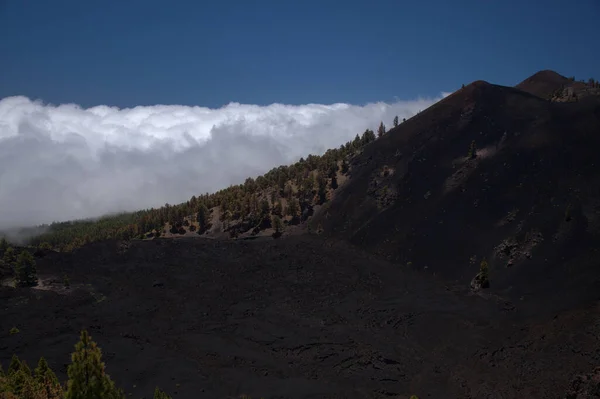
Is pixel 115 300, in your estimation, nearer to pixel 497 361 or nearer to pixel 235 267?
pixel 235 267

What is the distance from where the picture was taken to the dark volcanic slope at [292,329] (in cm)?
3456

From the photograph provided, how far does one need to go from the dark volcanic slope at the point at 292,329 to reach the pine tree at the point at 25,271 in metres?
2.01

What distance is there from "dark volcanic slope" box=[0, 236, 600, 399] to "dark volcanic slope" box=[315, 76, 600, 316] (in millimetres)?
4717

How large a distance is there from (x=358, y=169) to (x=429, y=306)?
45057 mm

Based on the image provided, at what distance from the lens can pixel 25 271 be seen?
55.6m

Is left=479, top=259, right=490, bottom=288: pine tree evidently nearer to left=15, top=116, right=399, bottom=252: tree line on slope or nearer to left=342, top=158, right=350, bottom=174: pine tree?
left=15, top=116, right=399, bottom=252: tree line on slope

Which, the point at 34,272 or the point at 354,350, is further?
the point at 34,272

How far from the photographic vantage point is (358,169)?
290ft

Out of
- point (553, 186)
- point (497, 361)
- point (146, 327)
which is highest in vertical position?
point (553, 186)

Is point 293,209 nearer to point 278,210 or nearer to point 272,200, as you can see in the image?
point 278,210

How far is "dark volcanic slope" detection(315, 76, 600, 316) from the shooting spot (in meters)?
48.3

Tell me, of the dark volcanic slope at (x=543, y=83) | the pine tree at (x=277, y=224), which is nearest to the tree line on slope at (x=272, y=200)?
the pine tree at (x=277, y=224)

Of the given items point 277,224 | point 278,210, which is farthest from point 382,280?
point 278,210

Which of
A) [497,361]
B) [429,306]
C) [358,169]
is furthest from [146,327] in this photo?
[358,169]
